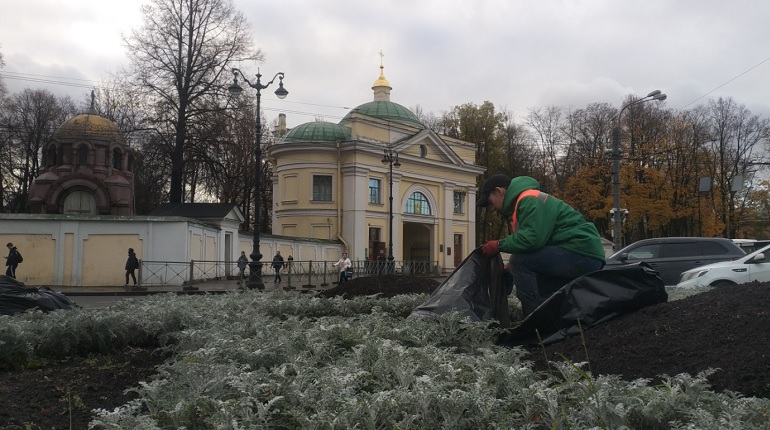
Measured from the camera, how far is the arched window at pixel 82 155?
36.0 meters

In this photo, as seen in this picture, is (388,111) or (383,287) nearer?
(383,287)

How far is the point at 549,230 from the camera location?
17.2 ft

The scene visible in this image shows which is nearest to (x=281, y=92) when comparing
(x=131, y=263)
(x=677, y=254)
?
(x=131, y=263)

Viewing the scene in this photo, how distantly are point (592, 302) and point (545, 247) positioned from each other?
88 cm

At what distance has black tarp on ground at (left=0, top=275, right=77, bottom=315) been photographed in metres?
8.15

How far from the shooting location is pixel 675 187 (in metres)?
44.0

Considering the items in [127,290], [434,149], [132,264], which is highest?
[434,149]

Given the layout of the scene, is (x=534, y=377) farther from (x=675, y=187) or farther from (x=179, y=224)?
(x=675, y=187)

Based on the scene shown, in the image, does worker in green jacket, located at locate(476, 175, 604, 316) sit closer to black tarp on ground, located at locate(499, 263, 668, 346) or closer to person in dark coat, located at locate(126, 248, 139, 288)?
black tarp on ground, located at locate(499, 263, 668, 346)

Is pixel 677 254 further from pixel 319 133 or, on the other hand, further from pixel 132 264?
pixel 319 133

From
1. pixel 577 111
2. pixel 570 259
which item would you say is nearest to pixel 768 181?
pixel 577 111

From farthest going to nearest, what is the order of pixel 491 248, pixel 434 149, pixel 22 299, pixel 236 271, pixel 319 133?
pixel 434 149 → pixel 319 133 → pixel 236 271 → pixel 22 299 → pixel 491 248

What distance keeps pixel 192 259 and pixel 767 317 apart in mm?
24596

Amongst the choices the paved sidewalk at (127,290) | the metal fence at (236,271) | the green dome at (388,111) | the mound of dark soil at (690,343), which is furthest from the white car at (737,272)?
the green dome at (388,111)
